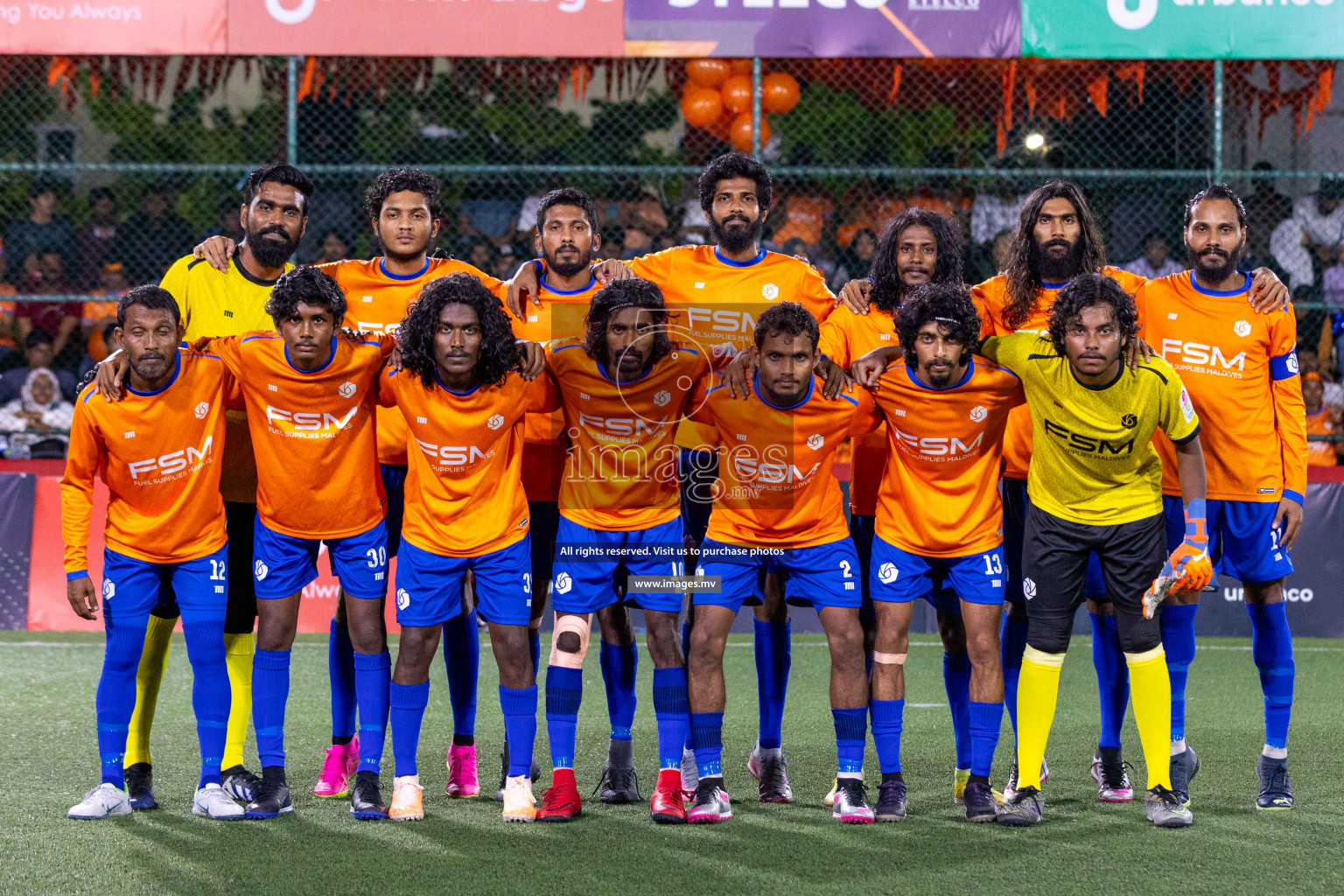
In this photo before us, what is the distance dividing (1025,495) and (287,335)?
9.11 feet

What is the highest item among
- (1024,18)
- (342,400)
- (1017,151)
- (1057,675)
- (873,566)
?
(1024,18)

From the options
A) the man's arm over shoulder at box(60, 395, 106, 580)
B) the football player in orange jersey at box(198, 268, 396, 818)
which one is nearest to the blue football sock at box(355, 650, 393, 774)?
the football player in orange jersey at box(198, 268, 396, 818)

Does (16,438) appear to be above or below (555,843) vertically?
above

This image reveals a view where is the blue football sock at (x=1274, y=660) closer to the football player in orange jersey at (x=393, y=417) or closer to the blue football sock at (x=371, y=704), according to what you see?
the football player in orange jersey at (x=393, y=417)

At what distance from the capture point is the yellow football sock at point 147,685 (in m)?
5.04

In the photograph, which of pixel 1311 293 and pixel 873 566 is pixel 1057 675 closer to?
pixel 873 566

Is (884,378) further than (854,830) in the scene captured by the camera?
Yes

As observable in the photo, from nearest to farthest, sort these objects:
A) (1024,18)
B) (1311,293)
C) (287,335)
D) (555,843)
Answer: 1. (555,843)
2. (287,335)
3. (1024,18)
4. (1311,293)

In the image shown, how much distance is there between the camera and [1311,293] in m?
10.6

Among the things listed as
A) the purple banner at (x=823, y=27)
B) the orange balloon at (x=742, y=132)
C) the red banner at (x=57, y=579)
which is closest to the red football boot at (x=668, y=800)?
the red banner at (x=57, y=579)

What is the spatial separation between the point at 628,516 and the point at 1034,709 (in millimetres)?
1550

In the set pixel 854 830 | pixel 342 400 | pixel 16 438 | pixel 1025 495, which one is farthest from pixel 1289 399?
pixel 16 438

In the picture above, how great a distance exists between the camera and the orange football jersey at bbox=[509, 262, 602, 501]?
5.27 m

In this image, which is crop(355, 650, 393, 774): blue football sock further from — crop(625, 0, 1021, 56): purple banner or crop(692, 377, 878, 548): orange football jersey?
crop(625, 0, 1021, 56): purple banner
